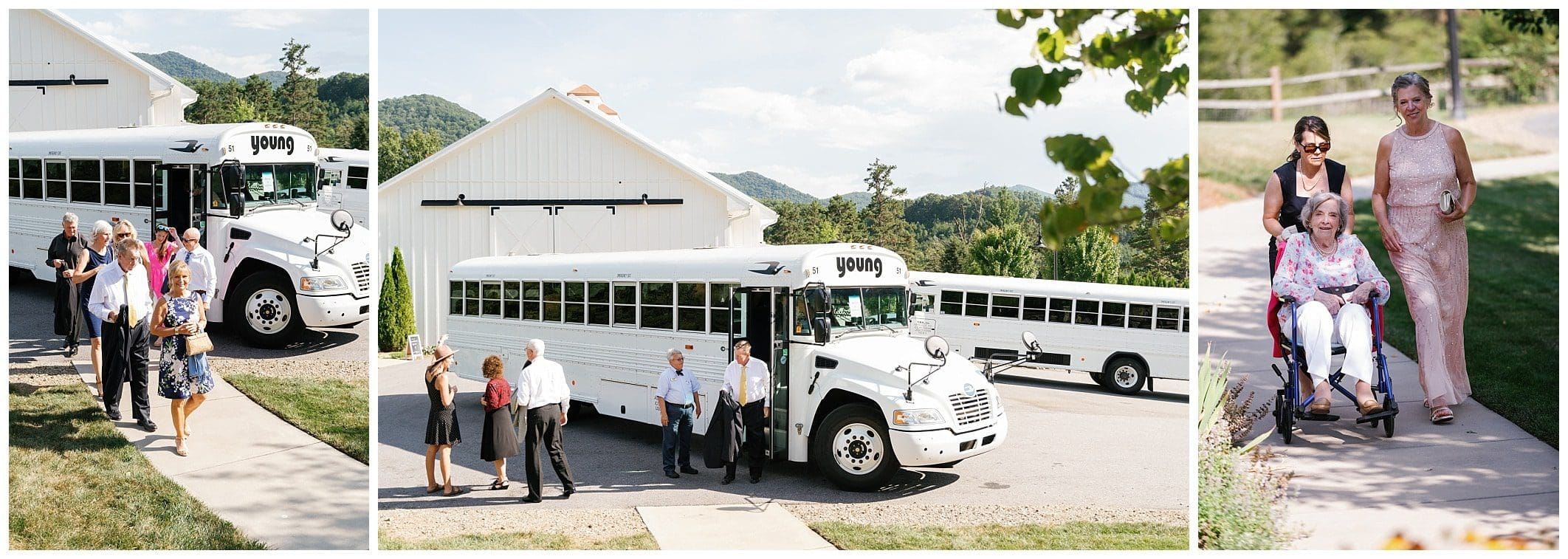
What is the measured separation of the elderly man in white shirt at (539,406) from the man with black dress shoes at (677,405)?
3.15ft

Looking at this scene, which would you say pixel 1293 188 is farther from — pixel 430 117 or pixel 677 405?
pixel 430 117

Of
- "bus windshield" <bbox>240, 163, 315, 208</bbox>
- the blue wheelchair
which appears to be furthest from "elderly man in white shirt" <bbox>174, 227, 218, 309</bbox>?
the blue wheelchair

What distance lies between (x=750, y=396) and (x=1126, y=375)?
25.1 feet

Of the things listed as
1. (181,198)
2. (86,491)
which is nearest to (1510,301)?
(181,198)

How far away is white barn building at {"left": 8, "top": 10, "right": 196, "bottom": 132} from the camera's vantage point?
714 cm

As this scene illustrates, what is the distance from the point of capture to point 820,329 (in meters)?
7.95

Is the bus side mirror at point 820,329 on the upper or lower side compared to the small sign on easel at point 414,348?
upper

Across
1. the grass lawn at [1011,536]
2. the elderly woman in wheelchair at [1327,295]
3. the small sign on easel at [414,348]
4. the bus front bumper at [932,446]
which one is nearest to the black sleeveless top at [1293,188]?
the elderly woman in wheelchair at [1327,295]

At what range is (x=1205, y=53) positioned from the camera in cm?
1697

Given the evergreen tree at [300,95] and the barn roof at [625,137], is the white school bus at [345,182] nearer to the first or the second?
the evergreen tree at [300,95]

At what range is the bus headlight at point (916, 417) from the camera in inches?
300

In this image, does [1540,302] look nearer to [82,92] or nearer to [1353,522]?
[1353,522]
